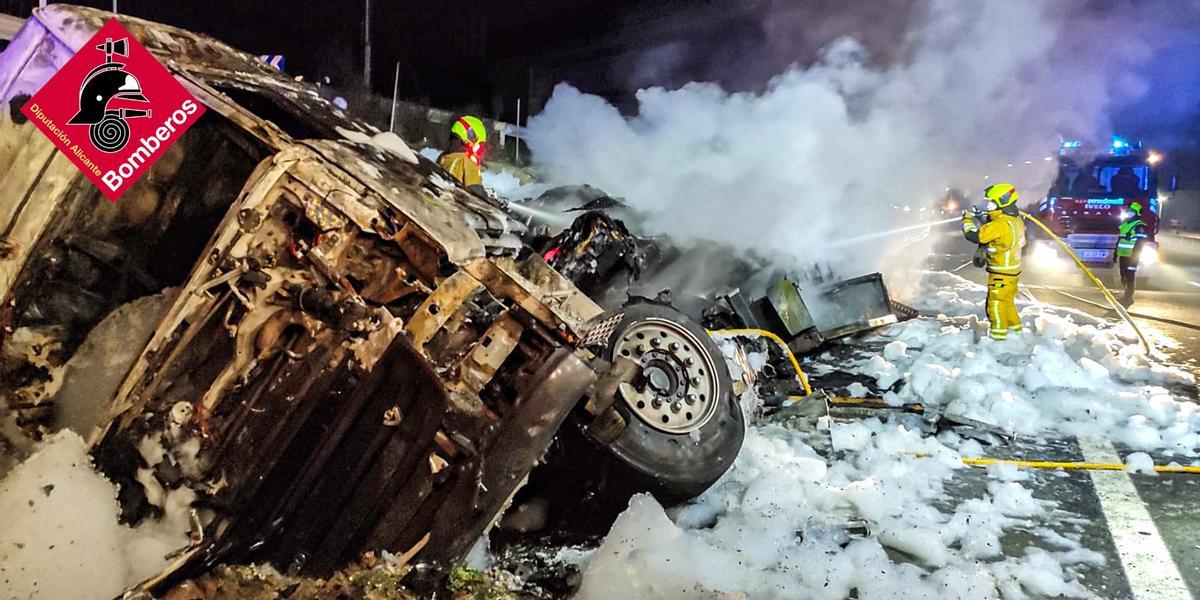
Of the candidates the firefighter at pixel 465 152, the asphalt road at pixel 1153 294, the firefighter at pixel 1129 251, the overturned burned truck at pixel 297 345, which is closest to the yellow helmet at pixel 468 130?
the firefighter at pixel 465 152

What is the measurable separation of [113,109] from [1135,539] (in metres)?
4.86

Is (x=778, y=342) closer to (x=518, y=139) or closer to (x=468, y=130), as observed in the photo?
(x=468, y=130)

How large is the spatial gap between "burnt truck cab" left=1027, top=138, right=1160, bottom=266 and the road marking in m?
11.0

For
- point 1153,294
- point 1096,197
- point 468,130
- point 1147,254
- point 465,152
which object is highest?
point 1096,197

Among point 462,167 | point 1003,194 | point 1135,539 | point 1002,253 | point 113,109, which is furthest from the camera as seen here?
point 1003,194

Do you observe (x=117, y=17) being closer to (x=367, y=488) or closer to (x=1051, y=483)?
(x=367, y=488)

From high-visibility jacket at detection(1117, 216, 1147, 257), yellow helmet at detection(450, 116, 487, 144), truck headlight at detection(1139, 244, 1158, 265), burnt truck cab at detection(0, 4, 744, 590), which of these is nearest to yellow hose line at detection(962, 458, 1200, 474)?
burnt truck cab at detection(0, 4, 744, 590)

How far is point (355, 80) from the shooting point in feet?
59.5

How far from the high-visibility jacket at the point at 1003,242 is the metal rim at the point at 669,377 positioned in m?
4.52

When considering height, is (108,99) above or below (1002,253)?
below

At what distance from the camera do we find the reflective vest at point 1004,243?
6719 mm

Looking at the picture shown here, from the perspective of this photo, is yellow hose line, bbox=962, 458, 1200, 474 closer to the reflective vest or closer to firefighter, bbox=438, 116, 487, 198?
the reflective vest

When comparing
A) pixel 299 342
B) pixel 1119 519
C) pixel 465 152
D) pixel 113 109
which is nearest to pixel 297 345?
pixel 299 342

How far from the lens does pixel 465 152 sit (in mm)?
6641
